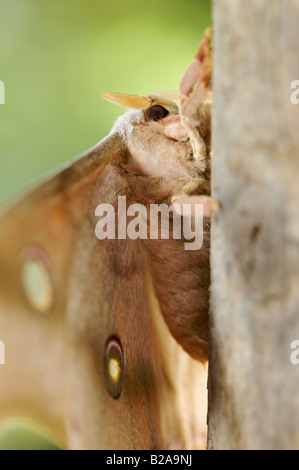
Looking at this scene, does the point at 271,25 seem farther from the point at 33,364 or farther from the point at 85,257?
the point at 33,364

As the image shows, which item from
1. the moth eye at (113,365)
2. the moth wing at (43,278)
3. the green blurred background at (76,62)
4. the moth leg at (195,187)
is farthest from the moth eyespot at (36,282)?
the green blurred background at (76,62)

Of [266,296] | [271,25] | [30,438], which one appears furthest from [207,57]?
[30,438]

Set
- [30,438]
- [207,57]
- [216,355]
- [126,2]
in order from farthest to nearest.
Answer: [126,2], [30,438], [207,57], [216,355]

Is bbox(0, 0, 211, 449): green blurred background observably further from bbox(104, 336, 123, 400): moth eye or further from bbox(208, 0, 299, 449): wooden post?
bbox(208, 0, 299, 449): wooden post

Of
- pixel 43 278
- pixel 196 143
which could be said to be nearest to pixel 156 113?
pixel 196 143

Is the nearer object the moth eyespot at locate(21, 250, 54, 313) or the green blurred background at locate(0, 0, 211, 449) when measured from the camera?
the moth eyespot at locate(21, 250, 54, 313)

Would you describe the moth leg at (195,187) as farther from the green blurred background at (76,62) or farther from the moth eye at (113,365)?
the green blurred background at (76,62)

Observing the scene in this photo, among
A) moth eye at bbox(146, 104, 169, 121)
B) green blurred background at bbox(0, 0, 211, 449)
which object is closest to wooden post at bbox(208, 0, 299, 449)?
moth eye at bbox(146, 104, 169, 121)
